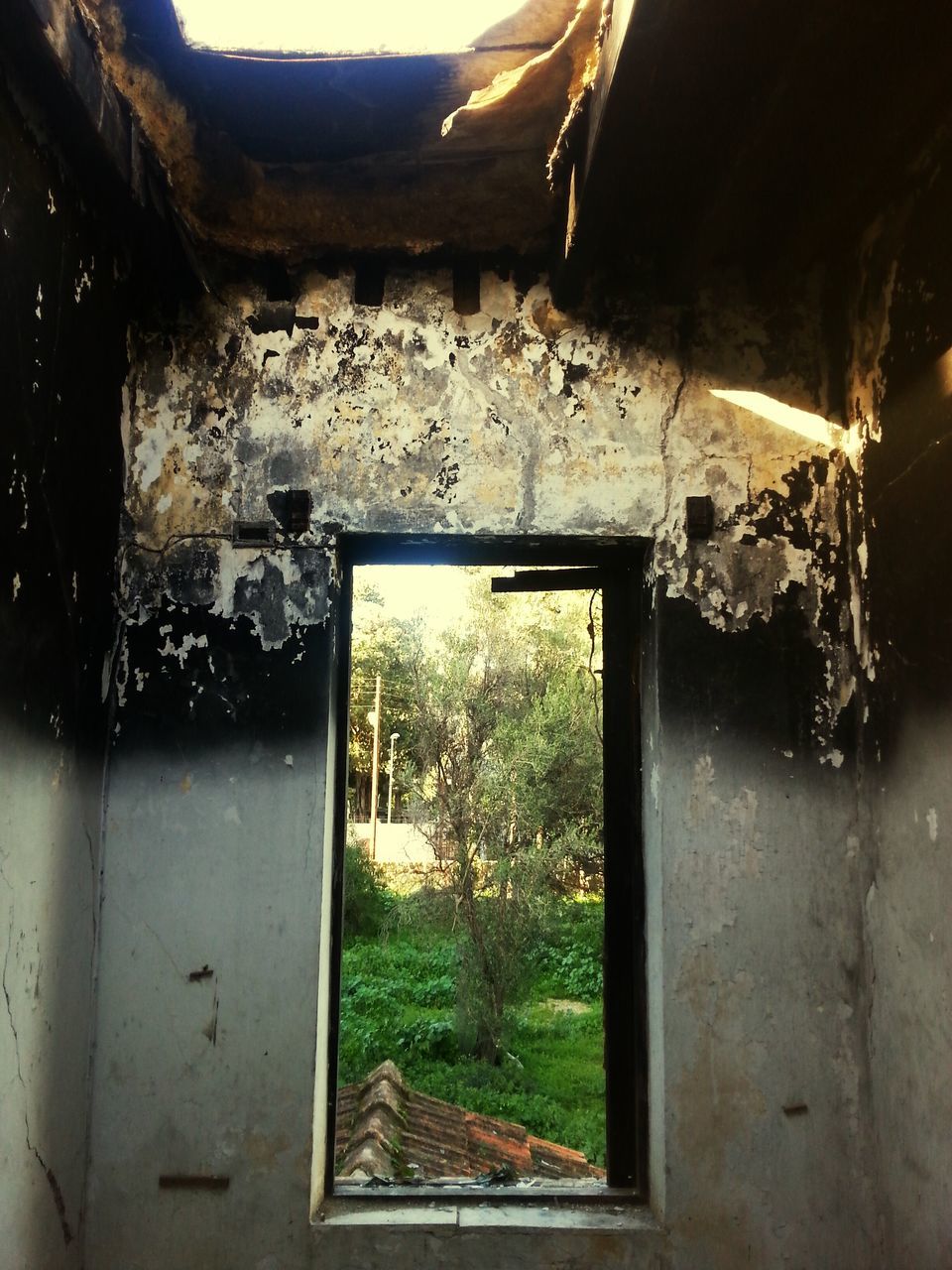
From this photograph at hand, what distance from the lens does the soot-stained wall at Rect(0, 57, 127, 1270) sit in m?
1.55

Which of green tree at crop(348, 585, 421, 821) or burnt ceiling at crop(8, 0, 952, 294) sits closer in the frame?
burnt ceiling at crop(8, 0, 952, 294)

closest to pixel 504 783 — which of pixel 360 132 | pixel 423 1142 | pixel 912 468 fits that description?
pixel 423 1142

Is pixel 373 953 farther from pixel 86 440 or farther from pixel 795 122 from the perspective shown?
pixel 795 122

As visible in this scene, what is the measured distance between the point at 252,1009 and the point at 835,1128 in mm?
1348

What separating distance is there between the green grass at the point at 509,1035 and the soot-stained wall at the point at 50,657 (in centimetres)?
331

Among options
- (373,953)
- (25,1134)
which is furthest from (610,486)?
(373,953)

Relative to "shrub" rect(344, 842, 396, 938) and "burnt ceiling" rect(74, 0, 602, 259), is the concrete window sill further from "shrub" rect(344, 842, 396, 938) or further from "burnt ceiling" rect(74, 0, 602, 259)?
"shrub" rect(344, 842, 396, 938)

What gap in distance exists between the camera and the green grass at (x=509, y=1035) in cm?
477

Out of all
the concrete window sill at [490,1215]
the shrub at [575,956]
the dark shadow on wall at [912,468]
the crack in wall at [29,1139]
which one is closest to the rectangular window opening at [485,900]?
the shrub at [575,956]

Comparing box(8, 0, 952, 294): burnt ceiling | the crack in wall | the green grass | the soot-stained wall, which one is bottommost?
the green grass

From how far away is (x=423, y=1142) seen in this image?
120 inches

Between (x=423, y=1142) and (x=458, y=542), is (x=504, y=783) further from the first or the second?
(x=458, y=542)

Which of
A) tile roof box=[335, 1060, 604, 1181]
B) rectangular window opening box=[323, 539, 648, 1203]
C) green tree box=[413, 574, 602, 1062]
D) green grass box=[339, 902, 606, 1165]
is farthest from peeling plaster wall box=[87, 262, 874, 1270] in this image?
green tree box=[413, 574, 602, 1062]

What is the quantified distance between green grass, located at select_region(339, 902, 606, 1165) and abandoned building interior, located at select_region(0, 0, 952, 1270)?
9.29 ft
